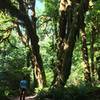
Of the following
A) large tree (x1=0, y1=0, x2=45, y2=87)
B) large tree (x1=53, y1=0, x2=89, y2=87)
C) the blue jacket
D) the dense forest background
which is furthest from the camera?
large tree (x1=0, y1=0, x2=45, y2=87)

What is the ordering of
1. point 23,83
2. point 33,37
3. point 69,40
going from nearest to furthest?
point 23,83 → point 69,40 → point 33,37

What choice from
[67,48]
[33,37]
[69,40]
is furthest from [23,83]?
[33,37]

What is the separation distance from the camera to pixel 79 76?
42.8m

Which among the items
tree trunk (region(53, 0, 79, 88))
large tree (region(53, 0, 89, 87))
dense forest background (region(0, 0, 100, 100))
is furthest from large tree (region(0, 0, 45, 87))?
large tree (region(53, 0, 89, 87))

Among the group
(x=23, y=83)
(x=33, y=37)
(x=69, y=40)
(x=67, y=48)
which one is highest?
(x=33, y=37)

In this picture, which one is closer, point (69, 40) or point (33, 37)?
→ point (69, 40)

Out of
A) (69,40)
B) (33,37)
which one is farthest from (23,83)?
(33,37)

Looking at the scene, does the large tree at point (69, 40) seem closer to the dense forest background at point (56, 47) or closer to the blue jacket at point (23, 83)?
the dense forest background at point (56, 47)

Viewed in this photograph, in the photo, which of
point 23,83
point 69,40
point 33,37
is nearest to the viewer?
point 23,83

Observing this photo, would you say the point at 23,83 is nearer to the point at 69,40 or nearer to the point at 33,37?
the point at 69,40

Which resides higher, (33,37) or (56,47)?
(33,37)

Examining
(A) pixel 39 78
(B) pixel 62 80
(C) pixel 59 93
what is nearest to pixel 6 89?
(A) pixel 39 78

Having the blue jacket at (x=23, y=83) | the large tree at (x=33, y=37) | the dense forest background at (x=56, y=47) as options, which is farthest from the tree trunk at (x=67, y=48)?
the large tree at (x=33, y=37)

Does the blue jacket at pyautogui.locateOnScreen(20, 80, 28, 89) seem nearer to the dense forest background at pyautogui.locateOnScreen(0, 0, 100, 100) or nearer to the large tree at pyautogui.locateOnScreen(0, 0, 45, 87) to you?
the dense forest background at pyautogui.locateOnScreen(0, 0, 100, 100)
